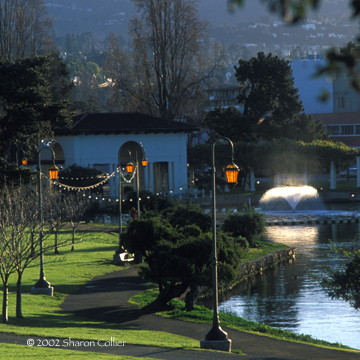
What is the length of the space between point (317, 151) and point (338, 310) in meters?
42.1

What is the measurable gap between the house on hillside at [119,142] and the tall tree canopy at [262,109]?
8.63 meters

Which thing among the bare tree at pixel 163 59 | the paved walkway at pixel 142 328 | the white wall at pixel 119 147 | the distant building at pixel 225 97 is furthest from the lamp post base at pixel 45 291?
the distant building at pixel 225 97

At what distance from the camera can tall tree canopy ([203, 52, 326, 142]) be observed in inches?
2623

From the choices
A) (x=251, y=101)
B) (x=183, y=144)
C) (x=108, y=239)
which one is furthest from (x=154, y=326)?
(x=251, y=101)

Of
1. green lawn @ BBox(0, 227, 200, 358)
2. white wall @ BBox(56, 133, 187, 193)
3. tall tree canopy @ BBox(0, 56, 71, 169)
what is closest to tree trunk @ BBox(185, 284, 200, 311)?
green lawn @ BBox(0, 227, 200, 358)

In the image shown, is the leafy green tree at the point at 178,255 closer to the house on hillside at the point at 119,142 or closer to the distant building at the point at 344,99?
the house on hillside at the point at 119,142

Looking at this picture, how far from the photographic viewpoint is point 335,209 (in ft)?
169

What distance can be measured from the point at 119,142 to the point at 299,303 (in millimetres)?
38089

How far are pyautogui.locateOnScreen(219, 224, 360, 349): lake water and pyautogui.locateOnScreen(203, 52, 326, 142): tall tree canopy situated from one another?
34199mm

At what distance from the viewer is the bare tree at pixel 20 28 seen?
57938 millimetres

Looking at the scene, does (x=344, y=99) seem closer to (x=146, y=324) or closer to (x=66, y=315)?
(x=146, y=324)

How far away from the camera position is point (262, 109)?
66.6 metres

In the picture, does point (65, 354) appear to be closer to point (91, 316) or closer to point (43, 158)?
point (91, 316)

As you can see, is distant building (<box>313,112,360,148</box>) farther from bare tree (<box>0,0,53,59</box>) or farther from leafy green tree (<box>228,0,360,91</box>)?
leafy green tree (<box>228,0,360,91</box>)
